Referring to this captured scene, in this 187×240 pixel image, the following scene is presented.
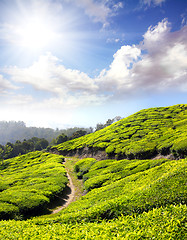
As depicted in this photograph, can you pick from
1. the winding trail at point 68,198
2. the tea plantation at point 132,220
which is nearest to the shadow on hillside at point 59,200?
the winding trail at point 68,198

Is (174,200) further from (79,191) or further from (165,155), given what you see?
(79,191)

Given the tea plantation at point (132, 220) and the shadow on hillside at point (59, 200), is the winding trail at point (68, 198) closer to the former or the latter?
the shadow on hillside at point (59, 200)

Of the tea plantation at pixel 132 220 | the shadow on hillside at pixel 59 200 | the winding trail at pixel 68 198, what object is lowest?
the winding trail at pixel 68 198

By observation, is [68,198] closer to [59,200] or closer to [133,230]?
[59,200]

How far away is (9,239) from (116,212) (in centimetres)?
617

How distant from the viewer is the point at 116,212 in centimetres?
857

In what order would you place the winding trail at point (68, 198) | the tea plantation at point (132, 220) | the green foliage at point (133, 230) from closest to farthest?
1. the green foliage at point (133, 230)
2. the tea plantation at point (132, 220)
3. the winding trail at point (68, 198)

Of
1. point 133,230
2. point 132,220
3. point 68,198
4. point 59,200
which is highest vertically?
point 133,230

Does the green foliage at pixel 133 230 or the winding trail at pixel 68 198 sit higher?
the green foliage at pixel 133 230

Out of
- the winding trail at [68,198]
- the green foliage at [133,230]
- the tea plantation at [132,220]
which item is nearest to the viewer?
the green foliage at [133,230]

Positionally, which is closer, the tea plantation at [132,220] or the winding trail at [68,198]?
the tea plantation at [132,220]

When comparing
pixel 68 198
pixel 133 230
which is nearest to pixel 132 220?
pixel 133 230

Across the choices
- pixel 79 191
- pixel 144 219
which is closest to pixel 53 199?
pixel 79 191

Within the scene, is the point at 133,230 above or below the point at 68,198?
above
